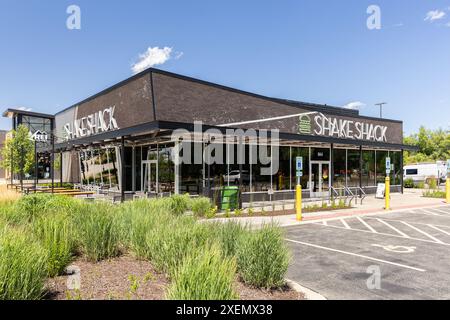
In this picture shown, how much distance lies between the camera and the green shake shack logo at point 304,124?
23.7 m

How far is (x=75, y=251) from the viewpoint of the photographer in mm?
6730

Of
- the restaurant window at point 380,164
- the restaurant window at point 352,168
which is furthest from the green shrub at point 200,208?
the restaurant window at point 380,164

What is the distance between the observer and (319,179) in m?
24.2

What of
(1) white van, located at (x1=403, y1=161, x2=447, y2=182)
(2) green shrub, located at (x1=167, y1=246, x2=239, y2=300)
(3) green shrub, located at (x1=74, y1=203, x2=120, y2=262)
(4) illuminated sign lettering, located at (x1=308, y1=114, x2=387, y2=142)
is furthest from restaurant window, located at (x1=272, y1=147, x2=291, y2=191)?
(1) white van, located at (x1=403, y1=161, x2=447, y2=182)

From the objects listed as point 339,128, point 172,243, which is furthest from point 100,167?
point 172,243

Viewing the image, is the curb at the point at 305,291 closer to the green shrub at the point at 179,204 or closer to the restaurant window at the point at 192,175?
the green shrub at the point at 179,204

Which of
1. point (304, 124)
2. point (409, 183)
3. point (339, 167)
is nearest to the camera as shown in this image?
point (304, 124)

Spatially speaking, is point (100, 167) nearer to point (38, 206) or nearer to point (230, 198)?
point (230, 198)

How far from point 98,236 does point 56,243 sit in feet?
2.73

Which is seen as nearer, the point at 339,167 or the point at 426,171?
the point at 339,167

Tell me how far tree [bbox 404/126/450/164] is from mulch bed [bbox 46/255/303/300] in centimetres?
6171

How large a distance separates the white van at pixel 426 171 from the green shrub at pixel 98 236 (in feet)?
137

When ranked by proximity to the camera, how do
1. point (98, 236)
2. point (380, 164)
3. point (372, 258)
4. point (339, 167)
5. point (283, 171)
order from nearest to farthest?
point (98, 236) < point (372, 258) < point (283, 171) < point (339, 167) < point (380, 164)
